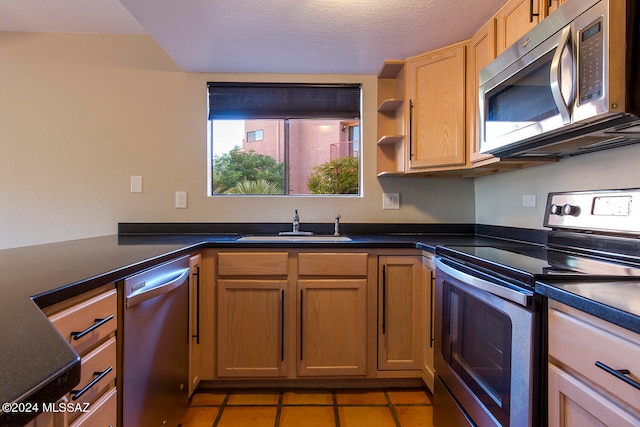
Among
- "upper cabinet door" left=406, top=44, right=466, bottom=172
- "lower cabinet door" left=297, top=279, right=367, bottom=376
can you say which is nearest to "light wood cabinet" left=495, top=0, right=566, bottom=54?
"upper cabinet door" left=406, top=44, right=466, bottom=172

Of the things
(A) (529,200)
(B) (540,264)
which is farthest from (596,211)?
(A) (529,200)

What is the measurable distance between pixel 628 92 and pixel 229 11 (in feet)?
5.39

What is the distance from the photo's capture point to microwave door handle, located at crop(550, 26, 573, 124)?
105cm

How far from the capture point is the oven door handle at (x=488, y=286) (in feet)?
3.12

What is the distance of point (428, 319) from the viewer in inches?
71.8

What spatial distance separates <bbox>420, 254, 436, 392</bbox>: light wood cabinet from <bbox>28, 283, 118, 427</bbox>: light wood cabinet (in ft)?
4.78

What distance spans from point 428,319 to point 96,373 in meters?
1.54

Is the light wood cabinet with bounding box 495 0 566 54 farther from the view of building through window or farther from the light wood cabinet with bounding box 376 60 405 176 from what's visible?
the view of building through window

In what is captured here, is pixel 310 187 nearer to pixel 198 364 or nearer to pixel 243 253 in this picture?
pixel 243 253

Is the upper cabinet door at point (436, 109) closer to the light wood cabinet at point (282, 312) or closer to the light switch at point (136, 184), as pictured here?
the light wood cabinet at point (282, 312)

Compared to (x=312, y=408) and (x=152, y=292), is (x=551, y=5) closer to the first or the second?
(x=152, y=292)

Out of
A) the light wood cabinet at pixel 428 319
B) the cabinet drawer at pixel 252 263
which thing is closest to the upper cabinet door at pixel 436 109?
the light wood cabinet at pixel 428 319

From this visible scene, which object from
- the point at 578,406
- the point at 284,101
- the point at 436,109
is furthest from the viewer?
the point at 284,101

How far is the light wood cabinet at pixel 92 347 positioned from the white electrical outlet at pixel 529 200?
2.00 meters
